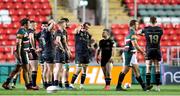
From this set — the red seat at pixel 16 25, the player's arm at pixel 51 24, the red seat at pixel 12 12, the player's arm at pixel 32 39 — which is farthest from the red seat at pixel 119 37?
the player's arm at pixel 51 24

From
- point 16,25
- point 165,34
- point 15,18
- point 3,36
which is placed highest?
point 15,18

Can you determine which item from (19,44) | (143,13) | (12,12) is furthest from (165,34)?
(19,44)

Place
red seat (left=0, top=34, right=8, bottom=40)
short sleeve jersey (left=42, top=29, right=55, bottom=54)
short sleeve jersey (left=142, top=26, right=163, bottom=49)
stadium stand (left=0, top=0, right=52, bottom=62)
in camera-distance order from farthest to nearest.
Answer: stadium stand (left=0, top=0, right=52, bottom=62), red seat (left=0, top=34, right=8, bottom=40), short sleeve jersey (left=142, top=26, right=163, bottom=49), short sleeve jersey (left=42, top=29, right=55, bottom=54)

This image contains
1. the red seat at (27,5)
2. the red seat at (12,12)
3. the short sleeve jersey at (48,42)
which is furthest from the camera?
the red seat at (27,5)

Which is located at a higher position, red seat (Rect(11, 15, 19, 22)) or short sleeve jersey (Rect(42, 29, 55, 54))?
short sleeve jersey (Rect(42, 29, 55, 54))

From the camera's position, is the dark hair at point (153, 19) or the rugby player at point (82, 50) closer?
the dark hair at point (153, 19)

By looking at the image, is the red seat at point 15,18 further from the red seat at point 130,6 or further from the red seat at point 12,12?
the red seat at point 130,6

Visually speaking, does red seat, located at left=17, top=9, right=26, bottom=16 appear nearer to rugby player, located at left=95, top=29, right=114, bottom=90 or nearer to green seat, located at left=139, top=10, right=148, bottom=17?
green seat, located at left=139, top=10, right=148, bottom=17

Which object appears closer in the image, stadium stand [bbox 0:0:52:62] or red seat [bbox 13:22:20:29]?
stadium stand [bbox 0:0:52:62]

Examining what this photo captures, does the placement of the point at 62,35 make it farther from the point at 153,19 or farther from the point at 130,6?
the point at 130,6

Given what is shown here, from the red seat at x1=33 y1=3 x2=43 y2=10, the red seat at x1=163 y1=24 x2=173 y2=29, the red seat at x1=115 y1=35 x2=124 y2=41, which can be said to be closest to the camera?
the red seat at x1=115 y1=35 x2=124 y2=41

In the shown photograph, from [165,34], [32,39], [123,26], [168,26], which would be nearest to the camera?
[32,39]

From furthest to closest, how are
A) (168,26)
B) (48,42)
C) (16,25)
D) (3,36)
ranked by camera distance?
(168,26)
(16,25)
(3,36)
(48,42)

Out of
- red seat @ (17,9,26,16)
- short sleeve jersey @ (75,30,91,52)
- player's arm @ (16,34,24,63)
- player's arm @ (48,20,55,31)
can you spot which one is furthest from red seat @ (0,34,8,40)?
player's arm @ (48,20,55,31)
